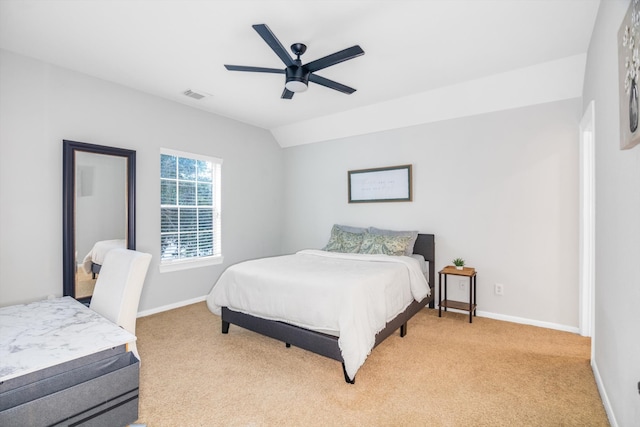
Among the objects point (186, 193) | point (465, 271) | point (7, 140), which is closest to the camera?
point (7, 140)

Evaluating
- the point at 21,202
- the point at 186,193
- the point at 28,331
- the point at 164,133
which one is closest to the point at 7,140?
the point at 21,202

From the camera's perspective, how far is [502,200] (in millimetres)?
3574

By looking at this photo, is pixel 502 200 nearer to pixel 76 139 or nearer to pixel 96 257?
pixel 96 257

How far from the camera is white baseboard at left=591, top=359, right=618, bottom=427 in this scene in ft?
5.76

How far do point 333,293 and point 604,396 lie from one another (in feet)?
5.96

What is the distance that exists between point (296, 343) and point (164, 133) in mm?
3081

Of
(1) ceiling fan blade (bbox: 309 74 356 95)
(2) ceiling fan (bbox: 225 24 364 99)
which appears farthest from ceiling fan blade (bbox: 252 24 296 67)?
(1) ceiling fan blade (bbox: 309 74 356 95)

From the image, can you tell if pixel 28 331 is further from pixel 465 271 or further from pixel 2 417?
pixel 465 271

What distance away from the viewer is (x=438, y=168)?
4.04 meters

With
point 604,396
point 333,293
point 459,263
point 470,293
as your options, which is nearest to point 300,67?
point 333,293

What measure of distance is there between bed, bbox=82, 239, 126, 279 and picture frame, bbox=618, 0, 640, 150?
404 centimetres

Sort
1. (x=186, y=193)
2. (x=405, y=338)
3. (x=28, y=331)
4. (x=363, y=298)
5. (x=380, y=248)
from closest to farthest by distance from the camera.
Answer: (x=28, y=331)
(x=363, y=298)
(x=405, y=338)
(x=380, y=248)
(x=186, y=193)

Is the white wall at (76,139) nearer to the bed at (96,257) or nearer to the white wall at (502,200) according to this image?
the bed at (96,257)

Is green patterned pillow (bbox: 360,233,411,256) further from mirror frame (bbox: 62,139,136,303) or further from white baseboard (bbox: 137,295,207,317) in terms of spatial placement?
mirror frame (bbox: 62,139,136,303)
